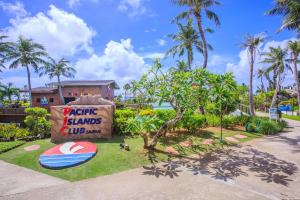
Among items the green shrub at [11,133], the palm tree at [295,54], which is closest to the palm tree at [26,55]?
the green shrub at [11,133]

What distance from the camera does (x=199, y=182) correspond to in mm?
5832

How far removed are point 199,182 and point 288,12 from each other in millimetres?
15353

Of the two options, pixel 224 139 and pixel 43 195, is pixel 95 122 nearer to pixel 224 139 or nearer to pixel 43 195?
pixel 43 195

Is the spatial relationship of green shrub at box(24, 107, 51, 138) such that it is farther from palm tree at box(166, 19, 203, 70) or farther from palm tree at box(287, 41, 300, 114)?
palm tree at box(287, 41, 300, 114)

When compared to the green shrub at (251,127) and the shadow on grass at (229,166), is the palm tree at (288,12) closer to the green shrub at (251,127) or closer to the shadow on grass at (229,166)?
the green shrub at (251,127)

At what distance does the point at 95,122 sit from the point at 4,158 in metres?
4.13

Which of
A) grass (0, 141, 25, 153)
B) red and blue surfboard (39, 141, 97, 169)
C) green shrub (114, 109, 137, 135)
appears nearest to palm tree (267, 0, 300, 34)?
green shrub (114, 109, 137, 135)

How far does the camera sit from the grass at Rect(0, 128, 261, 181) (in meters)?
6.57

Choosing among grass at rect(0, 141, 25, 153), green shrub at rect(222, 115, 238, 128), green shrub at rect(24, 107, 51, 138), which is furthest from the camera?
green shrub at rect(222, 115, 238, 128)

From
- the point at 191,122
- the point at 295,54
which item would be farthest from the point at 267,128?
the point at 295,54

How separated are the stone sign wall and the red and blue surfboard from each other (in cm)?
134

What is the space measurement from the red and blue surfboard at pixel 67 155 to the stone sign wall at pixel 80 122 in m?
1.34

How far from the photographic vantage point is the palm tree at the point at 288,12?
13.6m

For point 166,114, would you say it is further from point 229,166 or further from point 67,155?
point 67,155
